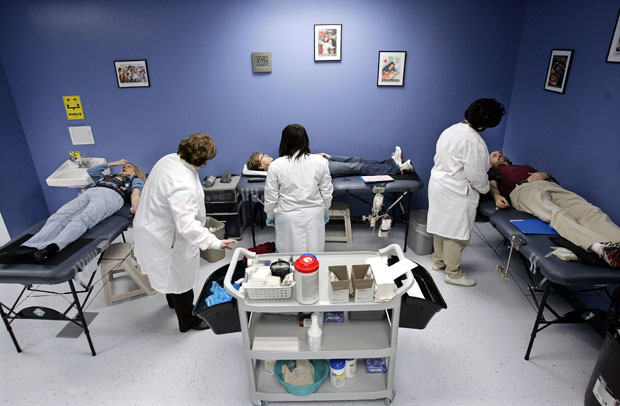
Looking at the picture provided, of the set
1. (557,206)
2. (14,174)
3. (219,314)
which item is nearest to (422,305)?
(219,314)

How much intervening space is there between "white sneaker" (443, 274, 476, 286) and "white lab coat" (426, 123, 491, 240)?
0.39 metres

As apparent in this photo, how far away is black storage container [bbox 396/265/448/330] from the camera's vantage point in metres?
1.67

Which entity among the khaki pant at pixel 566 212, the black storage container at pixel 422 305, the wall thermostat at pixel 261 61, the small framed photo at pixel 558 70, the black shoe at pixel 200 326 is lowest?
the black shoe at pixel 200 326

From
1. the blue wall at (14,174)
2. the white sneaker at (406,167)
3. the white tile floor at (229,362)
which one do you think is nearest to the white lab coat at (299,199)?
the white tile floor at (229,362)

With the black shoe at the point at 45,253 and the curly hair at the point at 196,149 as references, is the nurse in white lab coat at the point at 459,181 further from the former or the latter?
the black shoe at the point at 45,253

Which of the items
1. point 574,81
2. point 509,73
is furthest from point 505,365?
point 509,73

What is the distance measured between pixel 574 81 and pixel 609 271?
1.62 metres

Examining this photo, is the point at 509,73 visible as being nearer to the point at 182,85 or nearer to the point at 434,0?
the point at 434,0

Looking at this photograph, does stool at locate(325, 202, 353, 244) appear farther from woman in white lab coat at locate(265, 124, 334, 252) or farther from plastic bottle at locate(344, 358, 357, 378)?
plastic bottle at locate(344, 358, 357, 378)

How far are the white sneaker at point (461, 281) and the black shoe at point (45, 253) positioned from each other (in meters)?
2.78

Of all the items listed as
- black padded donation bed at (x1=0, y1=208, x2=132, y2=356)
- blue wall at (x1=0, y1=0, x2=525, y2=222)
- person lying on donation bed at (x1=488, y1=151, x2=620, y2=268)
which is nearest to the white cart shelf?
black padded donation bed at (x1=0, y1=208, x2=132, y2=356)

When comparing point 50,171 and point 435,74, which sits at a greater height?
point 435,74

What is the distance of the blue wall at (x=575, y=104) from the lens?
2.39 meters

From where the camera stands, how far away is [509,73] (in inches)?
137
